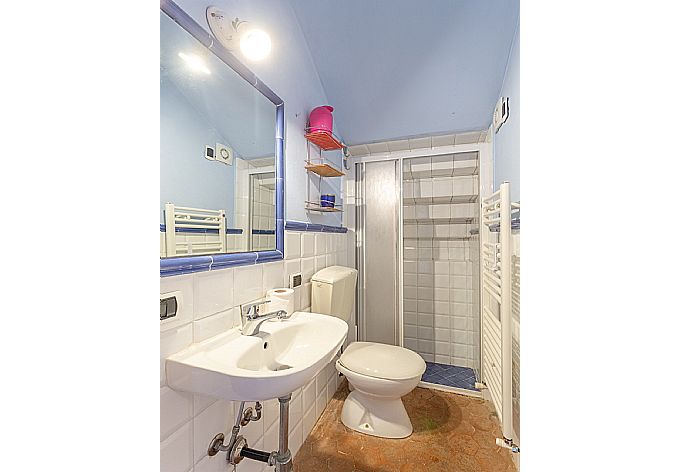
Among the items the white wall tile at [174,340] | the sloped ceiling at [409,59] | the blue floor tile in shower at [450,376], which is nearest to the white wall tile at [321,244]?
the sloped ceiling at [409,59]

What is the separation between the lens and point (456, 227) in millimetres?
2555

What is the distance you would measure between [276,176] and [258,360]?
826 millimetres

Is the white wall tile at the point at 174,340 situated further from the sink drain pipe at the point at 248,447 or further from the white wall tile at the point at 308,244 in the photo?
the white wall tile at the point at 308,244

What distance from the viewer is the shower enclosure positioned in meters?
2.44

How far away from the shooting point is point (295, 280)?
1622mm

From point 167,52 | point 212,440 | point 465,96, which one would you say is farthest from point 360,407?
point 465,96

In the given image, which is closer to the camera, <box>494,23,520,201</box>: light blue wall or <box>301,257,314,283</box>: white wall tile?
<box>494,23,520,201</box>: light blue wall

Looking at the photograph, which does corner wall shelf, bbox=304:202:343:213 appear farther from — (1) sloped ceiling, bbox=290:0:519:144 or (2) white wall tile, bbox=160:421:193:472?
(2) white wall tile, bbox=160:421:193:472

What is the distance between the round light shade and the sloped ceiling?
1.74 feet

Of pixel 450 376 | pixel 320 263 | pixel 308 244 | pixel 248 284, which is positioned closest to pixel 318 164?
pixel 308 244

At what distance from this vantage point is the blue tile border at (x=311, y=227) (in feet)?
5.22

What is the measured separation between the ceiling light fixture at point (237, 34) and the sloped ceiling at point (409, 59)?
537 millimetres

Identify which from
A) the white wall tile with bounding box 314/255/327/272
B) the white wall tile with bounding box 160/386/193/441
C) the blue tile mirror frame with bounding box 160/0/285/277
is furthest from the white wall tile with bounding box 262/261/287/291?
the white wall tile with bounding box 160/386/193/441
